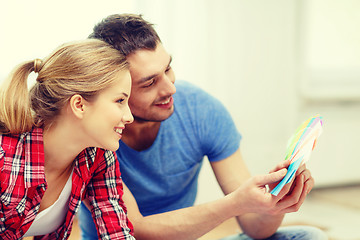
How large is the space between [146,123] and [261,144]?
153cm

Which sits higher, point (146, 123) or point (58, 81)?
point (58, 81)

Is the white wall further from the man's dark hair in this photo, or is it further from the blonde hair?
the blonde hair

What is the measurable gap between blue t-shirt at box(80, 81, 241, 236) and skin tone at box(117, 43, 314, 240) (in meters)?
0.07

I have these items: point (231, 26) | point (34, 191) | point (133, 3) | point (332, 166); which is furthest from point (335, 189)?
point (34, 191)

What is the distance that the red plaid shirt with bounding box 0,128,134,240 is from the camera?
927mm

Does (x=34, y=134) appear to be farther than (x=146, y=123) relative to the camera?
No

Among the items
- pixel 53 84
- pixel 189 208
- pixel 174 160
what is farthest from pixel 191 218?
pixel 53 84

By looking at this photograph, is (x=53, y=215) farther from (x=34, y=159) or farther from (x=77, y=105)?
(x=77, y=105)

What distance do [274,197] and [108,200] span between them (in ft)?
1.29

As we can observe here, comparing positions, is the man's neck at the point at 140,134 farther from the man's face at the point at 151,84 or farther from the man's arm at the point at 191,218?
the man's arm at the point at 191,218

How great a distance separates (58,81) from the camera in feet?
3.12

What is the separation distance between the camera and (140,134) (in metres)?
1.37

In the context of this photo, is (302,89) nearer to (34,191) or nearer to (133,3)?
(133,3)

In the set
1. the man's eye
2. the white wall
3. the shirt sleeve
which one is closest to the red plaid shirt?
the shirt sleeve
